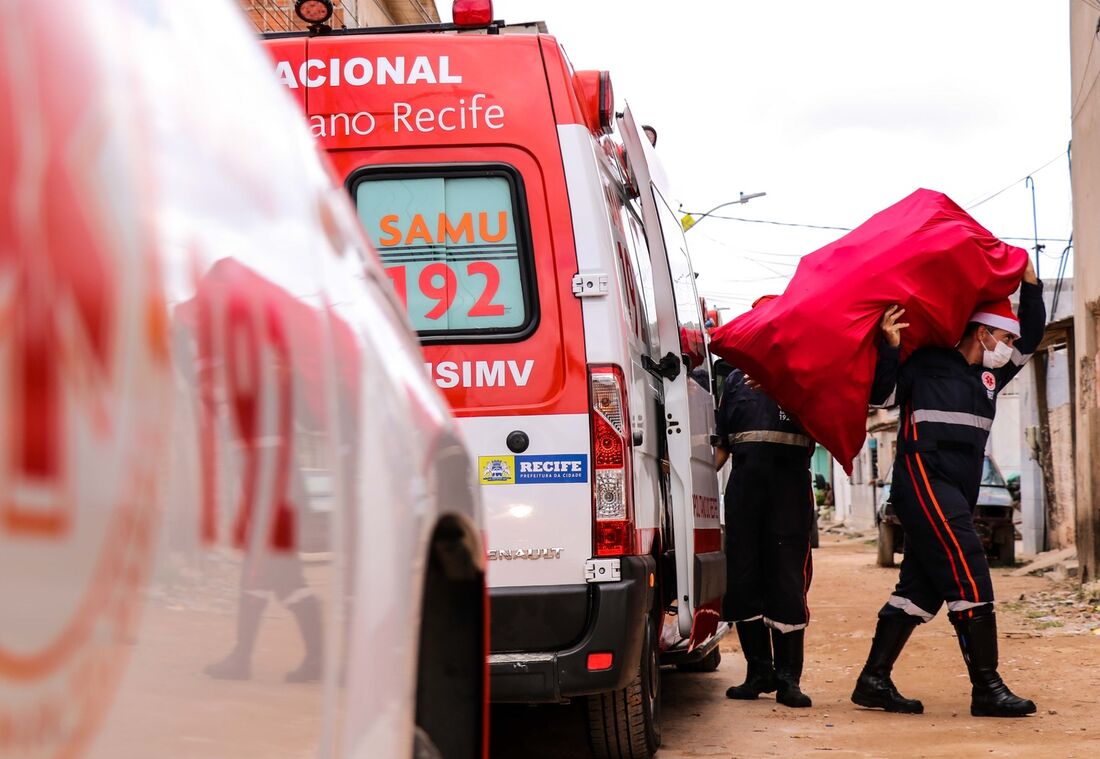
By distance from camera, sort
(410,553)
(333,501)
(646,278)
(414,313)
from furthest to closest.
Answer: (646,278)
(414,313)
(410,553)
(333,501)

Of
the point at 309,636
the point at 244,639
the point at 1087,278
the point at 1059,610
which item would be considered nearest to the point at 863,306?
the point at 309,636

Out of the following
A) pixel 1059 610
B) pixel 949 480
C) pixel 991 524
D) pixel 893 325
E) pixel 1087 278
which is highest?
pixel 1087 278

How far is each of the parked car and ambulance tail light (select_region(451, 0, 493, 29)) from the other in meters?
14.1

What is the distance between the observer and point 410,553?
7.80ft

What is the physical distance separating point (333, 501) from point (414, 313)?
3.08 metres

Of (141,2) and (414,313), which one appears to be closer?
(141,2)

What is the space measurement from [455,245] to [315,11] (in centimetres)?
132

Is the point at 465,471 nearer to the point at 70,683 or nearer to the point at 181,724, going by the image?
the point at 181,724

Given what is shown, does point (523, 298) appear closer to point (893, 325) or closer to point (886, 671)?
point (893, 325)

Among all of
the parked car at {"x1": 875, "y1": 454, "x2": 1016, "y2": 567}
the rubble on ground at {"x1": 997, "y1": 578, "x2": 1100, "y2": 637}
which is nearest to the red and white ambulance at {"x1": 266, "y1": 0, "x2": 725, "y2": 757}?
the rubble on ground at {"x1": 997, "y1": 578, "x2": 1100, "y2": 637}

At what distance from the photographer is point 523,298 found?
16.3ft

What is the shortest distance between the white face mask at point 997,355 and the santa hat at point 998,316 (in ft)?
0.26

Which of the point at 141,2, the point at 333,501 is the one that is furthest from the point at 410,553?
the point at 141,2

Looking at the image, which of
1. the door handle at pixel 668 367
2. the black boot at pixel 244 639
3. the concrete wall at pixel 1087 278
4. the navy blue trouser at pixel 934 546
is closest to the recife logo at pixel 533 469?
the door handle at pixel 668 367
